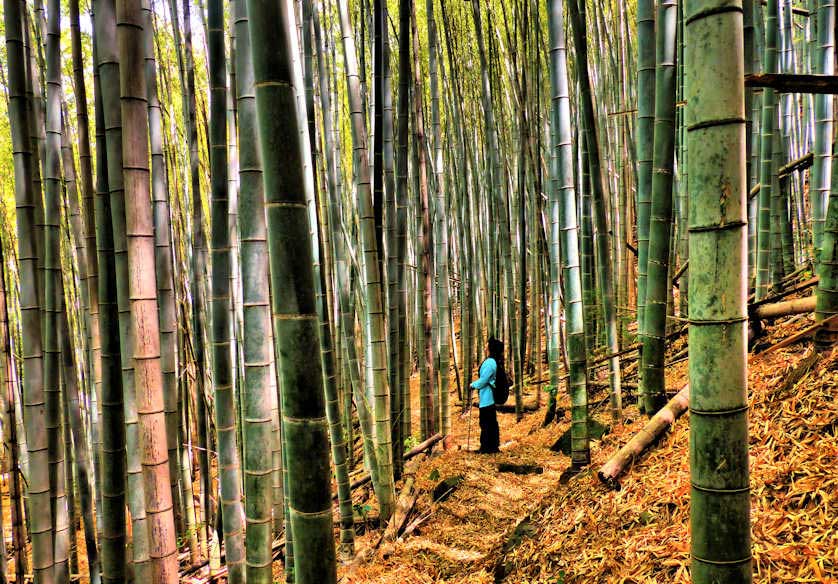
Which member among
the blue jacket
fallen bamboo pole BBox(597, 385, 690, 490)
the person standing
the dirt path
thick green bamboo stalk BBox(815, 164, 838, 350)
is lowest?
the dirt path

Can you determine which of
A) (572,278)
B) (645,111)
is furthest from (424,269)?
(645,111)

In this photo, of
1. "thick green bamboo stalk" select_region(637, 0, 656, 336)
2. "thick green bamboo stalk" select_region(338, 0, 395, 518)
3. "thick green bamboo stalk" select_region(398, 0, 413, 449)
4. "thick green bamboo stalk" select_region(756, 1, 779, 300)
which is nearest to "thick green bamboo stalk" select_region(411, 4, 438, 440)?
"thick green bamboo stalk" select_region(398, 0, 413, 449)

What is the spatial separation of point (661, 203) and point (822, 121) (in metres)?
0.84

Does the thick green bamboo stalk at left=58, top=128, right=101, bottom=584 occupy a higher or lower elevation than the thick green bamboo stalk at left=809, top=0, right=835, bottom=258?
lower

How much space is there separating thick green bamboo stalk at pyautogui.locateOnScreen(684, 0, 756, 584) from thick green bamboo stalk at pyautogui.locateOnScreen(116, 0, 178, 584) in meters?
1.02

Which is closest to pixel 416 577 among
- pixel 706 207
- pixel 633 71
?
pixel 706 207

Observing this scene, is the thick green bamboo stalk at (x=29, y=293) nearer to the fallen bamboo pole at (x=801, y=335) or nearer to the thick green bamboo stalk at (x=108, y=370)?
the thick green bamboo stalk at (x=108, y=370)

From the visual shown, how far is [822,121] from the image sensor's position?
7.53 ft

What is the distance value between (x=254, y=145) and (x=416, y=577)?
1.91 m

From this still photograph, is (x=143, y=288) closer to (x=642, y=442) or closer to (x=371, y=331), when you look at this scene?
(x=371, y=331)

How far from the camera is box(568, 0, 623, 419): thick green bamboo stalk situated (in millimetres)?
2209

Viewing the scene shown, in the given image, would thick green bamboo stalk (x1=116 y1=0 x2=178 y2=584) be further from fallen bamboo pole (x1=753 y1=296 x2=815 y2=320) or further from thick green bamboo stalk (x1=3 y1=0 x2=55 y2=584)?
fallen bamboo pole (x1=753 y1=296 x2=815 y2=320)

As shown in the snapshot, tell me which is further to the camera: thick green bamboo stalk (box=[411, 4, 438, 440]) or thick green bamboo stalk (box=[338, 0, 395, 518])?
thick green bamboo stalk (box=[411, 4, 438, 440])

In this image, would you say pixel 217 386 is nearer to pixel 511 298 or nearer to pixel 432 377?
pixel 432 377
